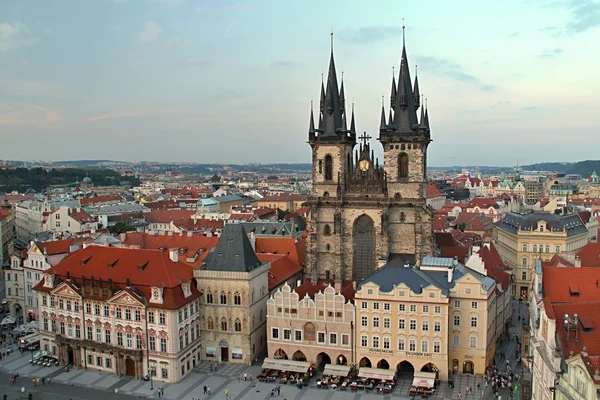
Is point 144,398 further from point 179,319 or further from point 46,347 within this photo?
point 46,347

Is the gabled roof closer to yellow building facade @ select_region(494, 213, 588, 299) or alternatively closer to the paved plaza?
the paved plaza

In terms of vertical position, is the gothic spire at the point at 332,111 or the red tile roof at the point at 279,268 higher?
the gothic spire at the point at 332,111

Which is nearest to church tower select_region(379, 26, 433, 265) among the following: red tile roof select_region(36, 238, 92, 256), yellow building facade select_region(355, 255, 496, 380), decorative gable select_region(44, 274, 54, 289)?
yellow building facade select_region(355, 255, 496, 380)

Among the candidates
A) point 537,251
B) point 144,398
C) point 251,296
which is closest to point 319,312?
point 251,296

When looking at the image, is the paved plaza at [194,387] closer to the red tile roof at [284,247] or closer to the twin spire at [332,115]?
the red tile roof at [284,247]

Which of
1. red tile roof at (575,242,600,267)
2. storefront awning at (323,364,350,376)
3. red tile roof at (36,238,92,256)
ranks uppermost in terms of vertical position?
red tile roof at (36,238,92,256)

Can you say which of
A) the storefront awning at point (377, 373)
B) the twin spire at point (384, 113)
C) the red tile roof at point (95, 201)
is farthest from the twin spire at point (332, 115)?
the red tile roof at point (95, 201)

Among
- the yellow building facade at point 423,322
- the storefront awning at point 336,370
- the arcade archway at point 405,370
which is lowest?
the arcade archway at point 405,370
